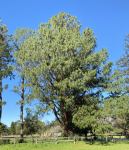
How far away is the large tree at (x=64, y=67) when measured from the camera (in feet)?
167

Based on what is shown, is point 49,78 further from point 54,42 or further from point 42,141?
point 42,141

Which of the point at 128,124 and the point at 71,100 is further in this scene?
the point at 128,124

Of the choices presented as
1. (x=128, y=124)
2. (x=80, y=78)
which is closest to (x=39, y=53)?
(x=80, y=78)

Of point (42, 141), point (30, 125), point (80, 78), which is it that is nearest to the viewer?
point (42, 141)

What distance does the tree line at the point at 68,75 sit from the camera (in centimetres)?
5106

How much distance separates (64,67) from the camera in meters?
50.6

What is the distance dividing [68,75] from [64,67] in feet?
5.26

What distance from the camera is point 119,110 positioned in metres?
51.8

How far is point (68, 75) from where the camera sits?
51688 mm

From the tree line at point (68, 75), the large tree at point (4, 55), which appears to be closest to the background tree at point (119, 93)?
the tree line at point (68, 75)

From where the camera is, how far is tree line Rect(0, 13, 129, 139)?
5106cm

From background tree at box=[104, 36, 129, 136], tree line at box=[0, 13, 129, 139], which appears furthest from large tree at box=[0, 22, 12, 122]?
background tree at box=[104, 36, 129, 136]

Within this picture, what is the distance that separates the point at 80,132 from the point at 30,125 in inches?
654

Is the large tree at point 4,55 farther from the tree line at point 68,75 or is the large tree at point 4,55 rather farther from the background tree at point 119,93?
the background tree at point 119,93
